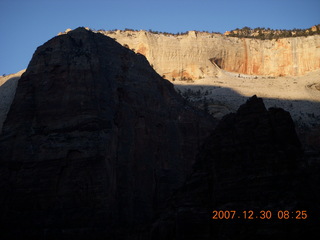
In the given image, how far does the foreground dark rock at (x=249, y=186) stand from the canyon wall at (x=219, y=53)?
52761 mm

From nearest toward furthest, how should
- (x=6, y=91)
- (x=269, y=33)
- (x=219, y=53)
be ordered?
(x=6, y=91)
(x=219, y=53)
(x=269, y=33)

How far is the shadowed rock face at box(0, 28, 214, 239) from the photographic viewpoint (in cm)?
3056

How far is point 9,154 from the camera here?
109 ft

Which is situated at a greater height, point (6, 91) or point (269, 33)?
point (269, 33)

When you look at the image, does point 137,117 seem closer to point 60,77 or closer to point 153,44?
point 60,77

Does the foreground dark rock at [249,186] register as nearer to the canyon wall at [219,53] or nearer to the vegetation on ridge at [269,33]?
the canyon wall at [219,53]

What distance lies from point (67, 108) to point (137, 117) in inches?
170
